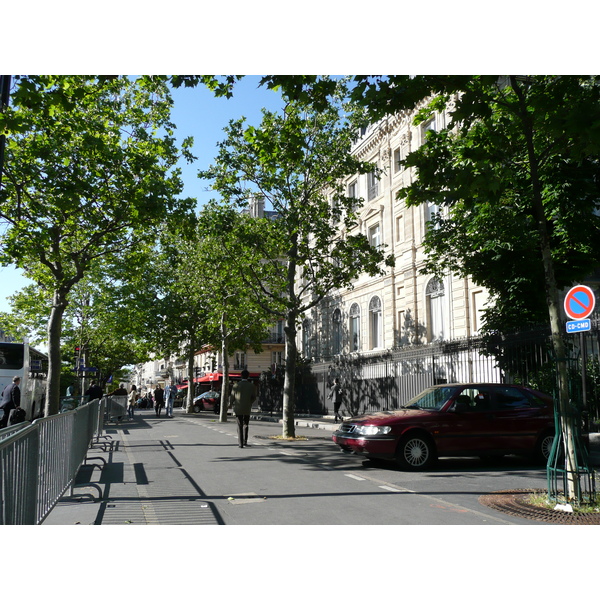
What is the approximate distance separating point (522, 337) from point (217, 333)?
25.3 meters

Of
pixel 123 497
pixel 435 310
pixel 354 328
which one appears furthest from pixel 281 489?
pixel 354 328

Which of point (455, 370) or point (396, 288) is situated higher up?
point (396, 288)

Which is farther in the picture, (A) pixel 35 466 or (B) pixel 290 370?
(B) pixel 290 370

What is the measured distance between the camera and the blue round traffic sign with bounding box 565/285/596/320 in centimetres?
996

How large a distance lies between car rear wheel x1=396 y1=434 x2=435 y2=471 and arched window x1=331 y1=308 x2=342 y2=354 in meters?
28.1

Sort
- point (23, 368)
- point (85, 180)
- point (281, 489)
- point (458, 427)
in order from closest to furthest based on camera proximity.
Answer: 1. point (281, 489)
2. point (458, 427)
3. point (85, 180)
4. point (23, 368)

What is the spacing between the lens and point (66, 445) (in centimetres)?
808

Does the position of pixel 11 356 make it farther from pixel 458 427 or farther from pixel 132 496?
pixel 458 427

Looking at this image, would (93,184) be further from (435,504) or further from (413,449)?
(435,504)

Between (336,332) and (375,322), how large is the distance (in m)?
5.58

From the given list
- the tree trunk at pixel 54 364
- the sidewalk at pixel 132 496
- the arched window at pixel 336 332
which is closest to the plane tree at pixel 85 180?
the tree trunk at pixel 54 364

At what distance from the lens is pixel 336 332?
40281 mm

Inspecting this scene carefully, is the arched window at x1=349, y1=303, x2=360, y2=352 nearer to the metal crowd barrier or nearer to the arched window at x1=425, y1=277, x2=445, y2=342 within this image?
the arched window at x1=425, y1=277, x2=445, y2=342

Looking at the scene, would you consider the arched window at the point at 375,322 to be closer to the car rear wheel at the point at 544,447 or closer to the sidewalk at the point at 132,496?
the sidewalk at the point at 132,496
